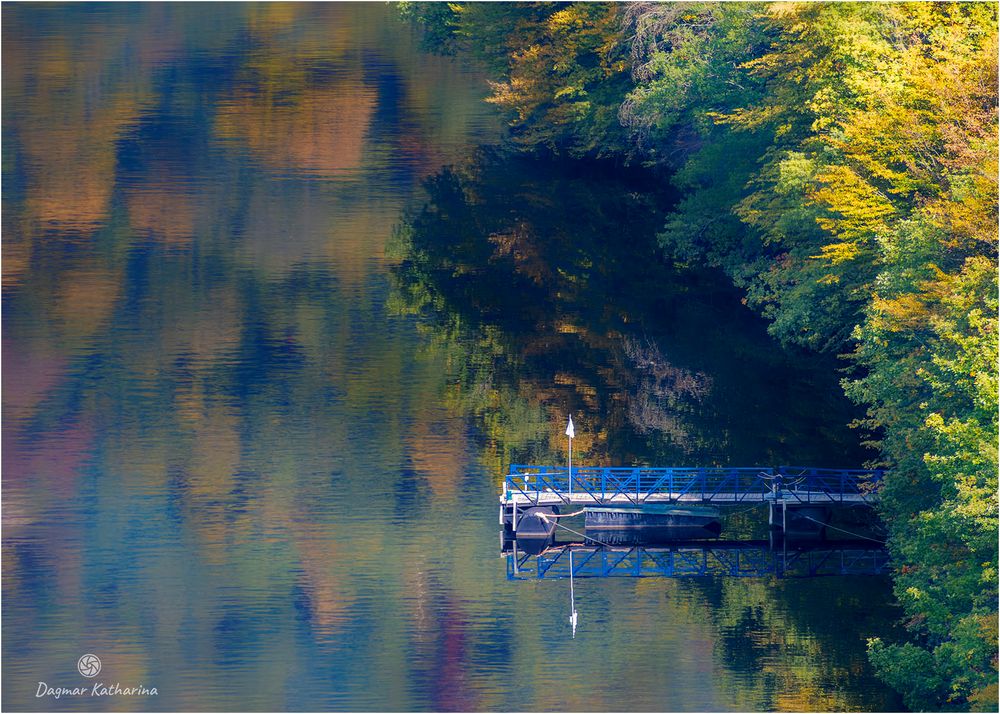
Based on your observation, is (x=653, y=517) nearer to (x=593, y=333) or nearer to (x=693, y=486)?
(x=693, y=486)

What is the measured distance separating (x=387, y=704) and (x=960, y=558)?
11404mm

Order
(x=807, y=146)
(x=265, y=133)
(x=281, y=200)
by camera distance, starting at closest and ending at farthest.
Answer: (x=807, y=146) < (x=281, y=200) < (x=265, y=133)

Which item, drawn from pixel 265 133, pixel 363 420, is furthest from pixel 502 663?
pixel 265 133

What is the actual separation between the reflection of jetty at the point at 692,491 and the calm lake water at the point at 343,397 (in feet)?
2.65

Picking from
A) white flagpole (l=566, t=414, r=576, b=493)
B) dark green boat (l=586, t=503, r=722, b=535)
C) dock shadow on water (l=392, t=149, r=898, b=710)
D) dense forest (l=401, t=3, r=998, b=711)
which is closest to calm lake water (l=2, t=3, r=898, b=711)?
dock shadow on water (l=392, t=149, r=898, b=710)

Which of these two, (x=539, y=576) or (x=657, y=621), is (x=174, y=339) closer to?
(x=539, y=576)

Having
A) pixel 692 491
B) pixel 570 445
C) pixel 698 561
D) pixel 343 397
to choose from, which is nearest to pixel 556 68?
pixel 343 397

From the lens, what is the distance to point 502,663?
112 feet

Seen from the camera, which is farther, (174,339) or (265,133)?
(265,133)

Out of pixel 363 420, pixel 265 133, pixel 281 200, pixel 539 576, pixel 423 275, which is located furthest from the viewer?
pixel 265 133

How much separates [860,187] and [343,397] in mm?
14753

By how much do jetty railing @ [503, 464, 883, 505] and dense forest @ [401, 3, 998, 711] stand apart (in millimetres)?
1616

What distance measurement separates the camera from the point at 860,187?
43.4m

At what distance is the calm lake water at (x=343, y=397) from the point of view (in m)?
34.5
